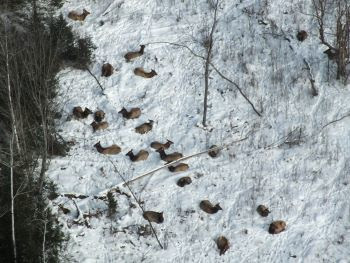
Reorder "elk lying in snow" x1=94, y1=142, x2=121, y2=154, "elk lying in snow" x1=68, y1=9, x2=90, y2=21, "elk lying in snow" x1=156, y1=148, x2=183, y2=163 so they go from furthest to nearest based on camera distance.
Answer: "elk lying in snow" x1=68, y1=9, x2=90, y2=21, "elk lying in snow" x1=94, y1=142, x2=121, y2=154, "elk lying in snow" x1=156, y1=148, x2=183, y2=163

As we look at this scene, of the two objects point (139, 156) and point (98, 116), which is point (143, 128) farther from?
point (98, 116)

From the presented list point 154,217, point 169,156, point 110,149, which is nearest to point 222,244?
point 154,217

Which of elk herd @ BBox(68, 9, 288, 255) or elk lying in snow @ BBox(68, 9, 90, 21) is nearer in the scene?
elk herd @ BBox(68, 9, 288, 255)

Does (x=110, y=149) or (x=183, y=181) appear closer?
(x=183, y=181)

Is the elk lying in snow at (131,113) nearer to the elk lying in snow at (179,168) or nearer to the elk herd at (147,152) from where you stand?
the elk herd at (147,152)

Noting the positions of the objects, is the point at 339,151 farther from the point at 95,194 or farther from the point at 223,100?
the point at 95,194

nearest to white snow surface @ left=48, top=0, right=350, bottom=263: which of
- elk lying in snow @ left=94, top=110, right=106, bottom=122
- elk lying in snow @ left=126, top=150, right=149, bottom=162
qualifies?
elk lying in snow @ left=126, top=150, right=149, bottom=162

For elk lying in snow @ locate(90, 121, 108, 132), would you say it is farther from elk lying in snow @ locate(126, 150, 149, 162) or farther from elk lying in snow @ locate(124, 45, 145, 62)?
elk lying in snow @ locate(124, 45, 145, 62)
